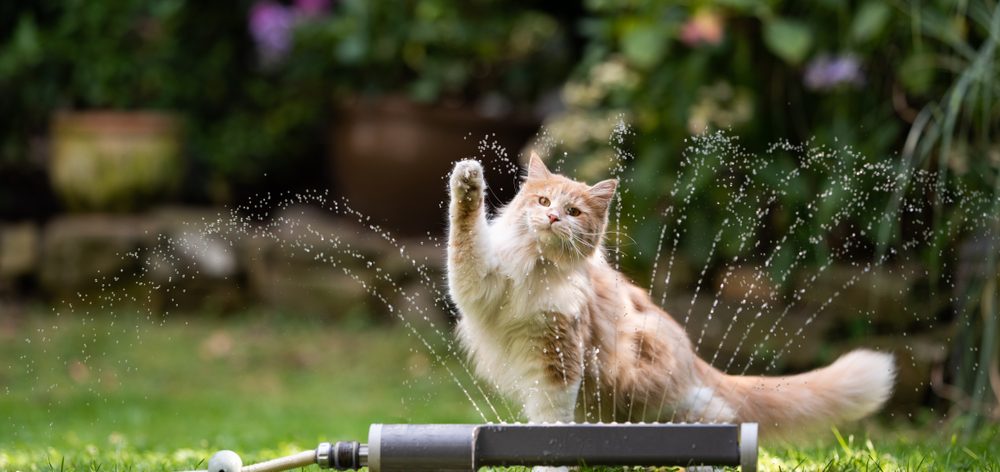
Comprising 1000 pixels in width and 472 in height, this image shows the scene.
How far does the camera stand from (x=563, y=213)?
290 cm

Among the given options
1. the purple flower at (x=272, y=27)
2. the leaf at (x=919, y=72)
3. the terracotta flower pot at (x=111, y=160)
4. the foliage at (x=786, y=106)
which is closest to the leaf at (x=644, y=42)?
the foliage at (x=786, y=106)

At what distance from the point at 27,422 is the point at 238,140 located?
11.0ft

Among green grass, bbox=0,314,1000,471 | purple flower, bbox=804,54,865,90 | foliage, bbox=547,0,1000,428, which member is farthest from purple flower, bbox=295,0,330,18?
purple flower, bbox=804,54,865,90

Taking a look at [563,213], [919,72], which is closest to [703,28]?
[919,72]

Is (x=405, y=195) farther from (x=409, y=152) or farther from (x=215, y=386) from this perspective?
(x=215, y=386)

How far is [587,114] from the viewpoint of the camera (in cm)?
686

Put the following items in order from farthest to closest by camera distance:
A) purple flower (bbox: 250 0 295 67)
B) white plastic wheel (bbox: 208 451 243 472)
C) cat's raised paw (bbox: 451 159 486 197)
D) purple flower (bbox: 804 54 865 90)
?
purple flower (bbox: 250 0 295 67)
purple flower (bbox: 804 54 865 90)
cat's raised paw (bbox: 451 159 486 197)
white plastic wheel (bbox: 208 451 243 472)

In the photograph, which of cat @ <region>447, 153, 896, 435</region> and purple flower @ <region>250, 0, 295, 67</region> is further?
purple flower @ <region>250, 0, 295, 67</region>

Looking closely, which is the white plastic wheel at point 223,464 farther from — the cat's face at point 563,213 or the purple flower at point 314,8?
the purple flower at point 314,8

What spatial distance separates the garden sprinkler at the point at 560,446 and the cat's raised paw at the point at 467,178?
1.85 ft

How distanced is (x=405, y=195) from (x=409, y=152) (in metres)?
0.30

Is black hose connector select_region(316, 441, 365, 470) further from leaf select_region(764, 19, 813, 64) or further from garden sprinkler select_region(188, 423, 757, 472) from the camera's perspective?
leaf select_region(764, 19, 813, 64)

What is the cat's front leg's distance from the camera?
278 centimetres

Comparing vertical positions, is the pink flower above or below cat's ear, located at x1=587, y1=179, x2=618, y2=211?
above
